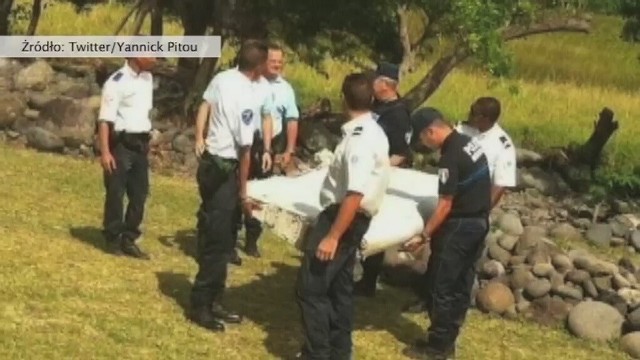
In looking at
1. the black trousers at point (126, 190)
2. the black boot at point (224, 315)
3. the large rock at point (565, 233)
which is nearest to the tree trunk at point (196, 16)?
the large rock at point (565, 233)

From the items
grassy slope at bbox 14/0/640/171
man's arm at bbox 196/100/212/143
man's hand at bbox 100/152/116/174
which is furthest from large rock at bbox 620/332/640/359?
grassy slope at bbox 14/0/640/171

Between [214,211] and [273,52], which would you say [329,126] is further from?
[214,211]

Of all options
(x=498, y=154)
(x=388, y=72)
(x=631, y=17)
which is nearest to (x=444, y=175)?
(x=498, y=154)

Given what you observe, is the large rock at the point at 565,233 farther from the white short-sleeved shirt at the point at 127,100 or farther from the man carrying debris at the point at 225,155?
the man carrying debris at the point at 225,155

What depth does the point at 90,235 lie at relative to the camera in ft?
31.5

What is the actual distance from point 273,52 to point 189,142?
5.32 metres

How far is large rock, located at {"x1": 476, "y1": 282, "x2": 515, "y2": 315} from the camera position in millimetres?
9023

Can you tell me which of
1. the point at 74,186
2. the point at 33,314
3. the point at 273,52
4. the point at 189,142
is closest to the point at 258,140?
the point at 273,52

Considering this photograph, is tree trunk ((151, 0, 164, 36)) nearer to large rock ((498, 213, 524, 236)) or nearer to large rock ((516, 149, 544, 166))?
large rock ((516, 149, 544, 166))

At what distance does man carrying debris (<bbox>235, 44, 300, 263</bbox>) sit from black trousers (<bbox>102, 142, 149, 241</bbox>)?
0.81 metres

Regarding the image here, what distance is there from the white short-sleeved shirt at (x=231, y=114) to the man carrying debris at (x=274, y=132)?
1.46 meters

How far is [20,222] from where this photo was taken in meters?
9.70

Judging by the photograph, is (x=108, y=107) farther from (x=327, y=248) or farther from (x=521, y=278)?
(x=521, y=278)

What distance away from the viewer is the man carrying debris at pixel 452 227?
720 cm
